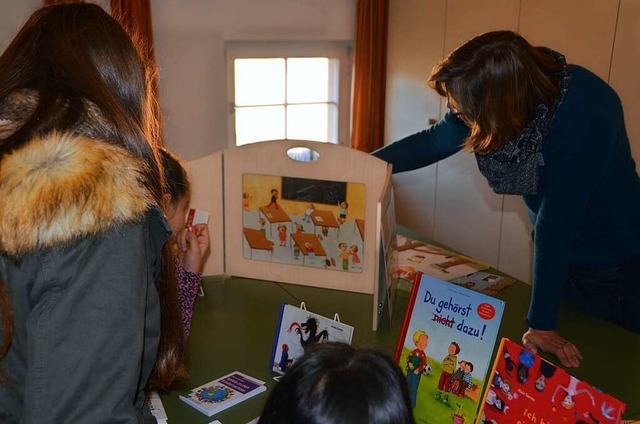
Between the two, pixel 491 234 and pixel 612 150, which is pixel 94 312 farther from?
pixel 491 234

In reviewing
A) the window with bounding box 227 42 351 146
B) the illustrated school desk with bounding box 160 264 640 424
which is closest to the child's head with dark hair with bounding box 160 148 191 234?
the illustrated school desk with bounding box 160 264 640 424

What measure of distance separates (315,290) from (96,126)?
119 cm

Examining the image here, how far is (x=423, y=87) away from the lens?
3988mm

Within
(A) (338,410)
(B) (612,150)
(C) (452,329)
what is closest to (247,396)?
(C) (452,329)

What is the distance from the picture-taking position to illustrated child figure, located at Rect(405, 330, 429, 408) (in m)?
1.27

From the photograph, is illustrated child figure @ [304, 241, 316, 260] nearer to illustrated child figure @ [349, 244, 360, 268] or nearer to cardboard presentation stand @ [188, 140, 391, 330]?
cardboard presentation stand @ [188, 140, 391, 330]

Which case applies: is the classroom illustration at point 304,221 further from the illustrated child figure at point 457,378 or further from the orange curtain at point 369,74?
the orange curtain at point 369,74

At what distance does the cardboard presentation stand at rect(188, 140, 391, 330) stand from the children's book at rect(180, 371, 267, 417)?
58 cm

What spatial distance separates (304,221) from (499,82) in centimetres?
73

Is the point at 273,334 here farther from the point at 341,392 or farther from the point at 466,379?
the point at 341,392

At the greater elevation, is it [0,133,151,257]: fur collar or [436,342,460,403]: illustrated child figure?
[0,133,151,257]: fur collar

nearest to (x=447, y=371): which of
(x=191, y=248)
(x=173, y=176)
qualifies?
(x=173, y=176)

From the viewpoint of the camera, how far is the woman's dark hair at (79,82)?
0.87 m

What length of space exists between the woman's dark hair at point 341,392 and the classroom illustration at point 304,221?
1.17 m
